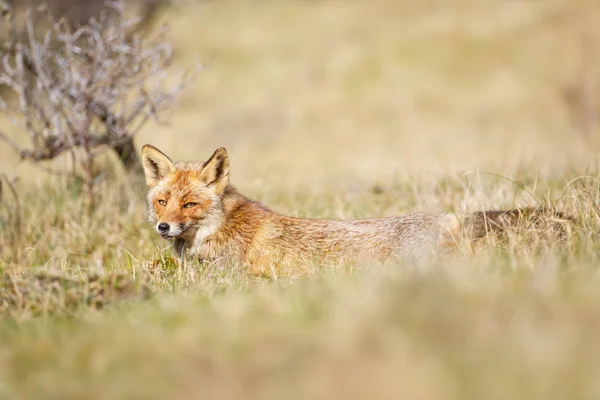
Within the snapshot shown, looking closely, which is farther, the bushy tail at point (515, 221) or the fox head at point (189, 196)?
the fox head at point (189, 196)

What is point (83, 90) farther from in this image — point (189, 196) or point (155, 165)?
point (189, 196)

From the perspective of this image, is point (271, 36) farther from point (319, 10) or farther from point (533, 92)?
point (533, 92)

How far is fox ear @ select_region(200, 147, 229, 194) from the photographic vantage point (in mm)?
5887

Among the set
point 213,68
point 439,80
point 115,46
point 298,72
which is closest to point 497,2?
point 439,80

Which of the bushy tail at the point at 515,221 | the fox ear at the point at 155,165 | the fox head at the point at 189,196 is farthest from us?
the fox ear at the point at 155,165

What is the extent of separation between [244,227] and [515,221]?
2.14 metres

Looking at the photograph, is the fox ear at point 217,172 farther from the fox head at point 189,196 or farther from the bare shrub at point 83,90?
the bare shrub at point 83,90

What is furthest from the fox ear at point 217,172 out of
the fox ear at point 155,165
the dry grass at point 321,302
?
the dry grass at point 321,302

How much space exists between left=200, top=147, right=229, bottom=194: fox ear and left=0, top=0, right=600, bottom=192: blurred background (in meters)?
9.27

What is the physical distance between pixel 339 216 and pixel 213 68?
20.3 m

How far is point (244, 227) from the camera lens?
591 centimetres

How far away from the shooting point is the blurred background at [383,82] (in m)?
19.2

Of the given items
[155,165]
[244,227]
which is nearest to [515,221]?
Result: [244,227]

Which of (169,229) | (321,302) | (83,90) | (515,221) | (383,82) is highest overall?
A: (383,82)
